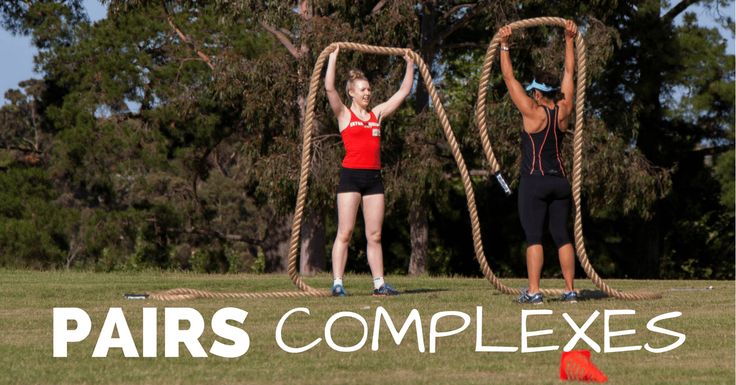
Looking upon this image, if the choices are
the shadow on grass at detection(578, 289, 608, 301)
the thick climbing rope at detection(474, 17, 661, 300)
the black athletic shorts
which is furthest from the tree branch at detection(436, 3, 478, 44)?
the black athletic shorts

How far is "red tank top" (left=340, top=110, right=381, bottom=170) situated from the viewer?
12.6 metres

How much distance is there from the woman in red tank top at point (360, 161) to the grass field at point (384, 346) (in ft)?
1.97

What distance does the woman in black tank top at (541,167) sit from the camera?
1159 centimetres

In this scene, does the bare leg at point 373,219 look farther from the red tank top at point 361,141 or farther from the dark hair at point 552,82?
the dark hair at point 552,82

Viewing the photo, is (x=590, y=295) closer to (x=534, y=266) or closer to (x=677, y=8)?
(x=534, y=266)

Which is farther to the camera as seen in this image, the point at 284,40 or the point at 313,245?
the point at 313,245

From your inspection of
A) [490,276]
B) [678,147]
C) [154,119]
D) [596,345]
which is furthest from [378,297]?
[678,147]

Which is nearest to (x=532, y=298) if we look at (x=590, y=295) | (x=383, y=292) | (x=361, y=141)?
(x=590, y=295)

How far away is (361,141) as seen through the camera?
12.6 m

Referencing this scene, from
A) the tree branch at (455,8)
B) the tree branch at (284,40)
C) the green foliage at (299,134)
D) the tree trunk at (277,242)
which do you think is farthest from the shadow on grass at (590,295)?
the tree trunk at (277,242)

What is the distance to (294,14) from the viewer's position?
1143 inches

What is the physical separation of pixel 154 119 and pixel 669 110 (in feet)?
48.0

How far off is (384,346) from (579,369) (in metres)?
1.83

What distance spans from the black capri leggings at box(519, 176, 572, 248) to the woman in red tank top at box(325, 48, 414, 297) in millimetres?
1498
